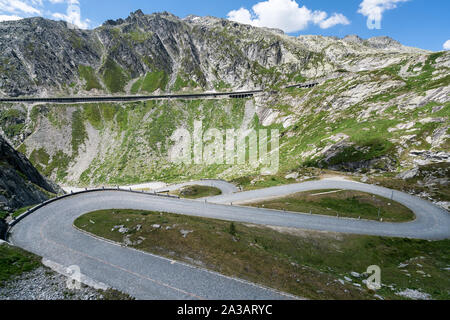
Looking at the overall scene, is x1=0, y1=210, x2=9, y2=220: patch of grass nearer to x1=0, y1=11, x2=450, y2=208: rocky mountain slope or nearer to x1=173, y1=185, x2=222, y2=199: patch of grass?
x1=173, y1=185, x2=222, y2=199: patch of grass

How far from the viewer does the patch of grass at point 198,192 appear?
56031 millimetres

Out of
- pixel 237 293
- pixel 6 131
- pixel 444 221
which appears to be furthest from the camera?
pixel 6 131

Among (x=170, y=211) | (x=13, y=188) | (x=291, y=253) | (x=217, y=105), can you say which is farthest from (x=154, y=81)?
(x=291, y=253)

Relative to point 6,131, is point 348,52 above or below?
above

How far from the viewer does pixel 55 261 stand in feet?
67.4

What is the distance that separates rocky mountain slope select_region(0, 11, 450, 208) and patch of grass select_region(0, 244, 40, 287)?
201 feet

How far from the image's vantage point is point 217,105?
449ft

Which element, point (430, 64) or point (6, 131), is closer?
point (430, 64)

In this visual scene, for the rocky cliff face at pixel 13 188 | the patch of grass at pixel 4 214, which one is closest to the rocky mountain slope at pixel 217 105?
the rocky cliff face at pixel 13 188

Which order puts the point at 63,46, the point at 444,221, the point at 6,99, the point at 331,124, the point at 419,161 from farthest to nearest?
the point at 63,46
the point at 6,99
the point at 331,124
the point at 419,161
the point at 444,221
